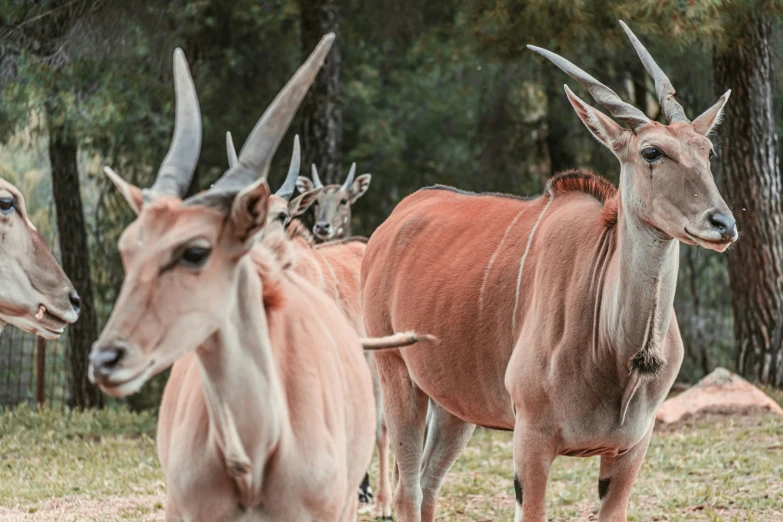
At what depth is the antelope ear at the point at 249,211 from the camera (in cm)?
252

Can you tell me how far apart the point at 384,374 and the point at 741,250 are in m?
5.44

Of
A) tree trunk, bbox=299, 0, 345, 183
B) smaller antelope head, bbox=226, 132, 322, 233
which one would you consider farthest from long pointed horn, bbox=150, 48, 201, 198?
tree trunk, bbox=299, 0, 345, 183

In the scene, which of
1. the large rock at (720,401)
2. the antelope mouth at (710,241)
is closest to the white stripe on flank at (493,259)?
the antelope mouth at (710,241)

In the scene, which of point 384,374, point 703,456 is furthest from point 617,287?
point 703,456

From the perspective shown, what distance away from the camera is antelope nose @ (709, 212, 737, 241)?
3672mm

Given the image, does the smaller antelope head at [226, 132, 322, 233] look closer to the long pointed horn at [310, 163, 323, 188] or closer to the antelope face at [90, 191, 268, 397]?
the long pointed horn at [310, 163, 323, 188]

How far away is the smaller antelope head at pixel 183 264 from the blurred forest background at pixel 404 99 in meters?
5.05

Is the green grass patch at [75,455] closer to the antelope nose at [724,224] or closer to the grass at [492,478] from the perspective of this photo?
the grass at [492,478]

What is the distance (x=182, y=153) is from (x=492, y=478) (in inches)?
193

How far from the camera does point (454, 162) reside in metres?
14.3

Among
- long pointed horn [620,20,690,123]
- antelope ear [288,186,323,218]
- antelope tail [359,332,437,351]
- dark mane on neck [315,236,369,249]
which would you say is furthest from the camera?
dark mane on neck [315,236,369,249]

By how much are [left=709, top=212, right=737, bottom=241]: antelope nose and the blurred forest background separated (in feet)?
11.8

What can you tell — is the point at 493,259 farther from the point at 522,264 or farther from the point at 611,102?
the point at 611,102

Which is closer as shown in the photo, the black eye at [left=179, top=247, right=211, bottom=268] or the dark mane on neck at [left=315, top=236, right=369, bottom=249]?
the black eye at [left=179, top=247, right=211, bottom=268]
